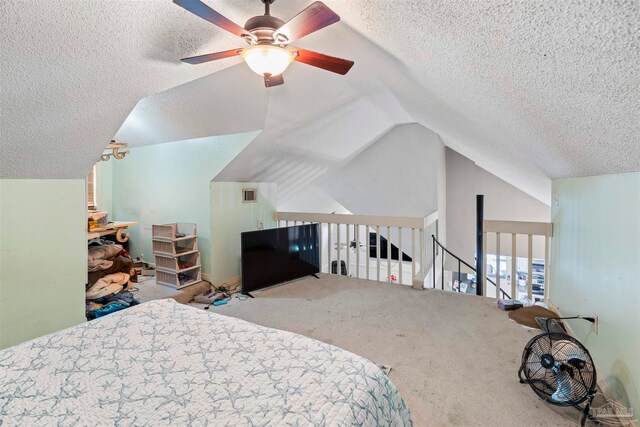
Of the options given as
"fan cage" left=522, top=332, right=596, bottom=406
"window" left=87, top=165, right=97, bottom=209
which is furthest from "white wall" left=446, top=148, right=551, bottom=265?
"window" left=87, top=165, right=97, bottom=209

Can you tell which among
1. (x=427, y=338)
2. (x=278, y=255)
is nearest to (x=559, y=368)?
(x=427, y=338)

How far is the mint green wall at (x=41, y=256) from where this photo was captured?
2166 mm

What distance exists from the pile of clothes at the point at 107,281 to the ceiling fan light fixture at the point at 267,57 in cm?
266

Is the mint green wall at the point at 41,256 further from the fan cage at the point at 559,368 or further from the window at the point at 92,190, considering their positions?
the fan cage at the point at 559,368

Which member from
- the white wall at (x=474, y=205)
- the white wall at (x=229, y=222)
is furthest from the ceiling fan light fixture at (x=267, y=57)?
the white wall at (x=474, y=205)

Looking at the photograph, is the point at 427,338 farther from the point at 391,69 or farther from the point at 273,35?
the point at 273,35

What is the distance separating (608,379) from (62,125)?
12.0 ft

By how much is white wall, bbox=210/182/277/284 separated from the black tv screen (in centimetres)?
50

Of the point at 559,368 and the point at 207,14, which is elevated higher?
the point at 207,14

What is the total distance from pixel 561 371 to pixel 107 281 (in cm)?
380

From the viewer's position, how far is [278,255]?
392 cm

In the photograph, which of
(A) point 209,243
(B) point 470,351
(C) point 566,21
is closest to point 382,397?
(C) point 566,21

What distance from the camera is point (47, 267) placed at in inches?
93.4

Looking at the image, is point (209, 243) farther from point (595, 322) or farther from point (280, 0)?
point (595, 322)
